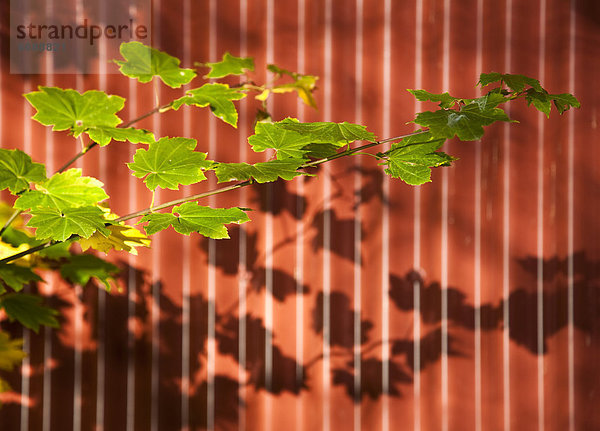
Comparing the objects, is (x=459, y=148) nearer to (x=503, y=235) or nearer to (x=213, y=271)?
(x=503, y=235)

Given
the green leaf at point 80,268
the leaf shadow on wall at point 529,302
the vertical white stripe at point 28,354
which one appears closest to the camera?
the green leaf at point 80,268

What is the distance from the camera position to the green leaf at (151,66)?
0.93m

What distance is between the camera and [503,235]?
4.94 feet

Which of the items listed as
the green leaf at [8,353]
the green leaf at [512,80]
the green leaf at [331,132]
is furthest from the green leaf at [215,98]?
the green leaf at [8,353]

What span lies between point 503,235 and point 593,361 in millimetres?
519

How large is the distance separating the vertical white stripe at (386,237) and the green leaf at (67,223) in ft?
3.11

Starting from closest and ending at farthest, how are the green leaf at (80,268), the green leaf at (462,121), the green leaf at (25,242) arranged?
the green leaf at (462,121), the green leaf at (25,242), the green leaf at (80,268)

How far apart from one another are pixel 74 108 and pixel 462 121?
2.06 feet

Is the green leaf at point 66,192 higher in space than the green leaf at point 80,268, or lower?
higher

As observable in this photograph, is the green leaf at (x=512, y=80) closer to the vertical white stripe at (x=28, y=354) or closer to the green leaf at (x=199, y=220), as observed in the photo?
the green leaf at (x=199, y=220)

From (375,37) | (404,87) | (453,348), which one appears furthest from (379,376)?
(375,37)

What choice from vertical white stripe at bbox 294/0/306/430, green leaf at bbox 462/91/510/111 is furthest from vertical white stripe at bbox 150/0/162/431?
green leaf at bbox 462/91/510/111

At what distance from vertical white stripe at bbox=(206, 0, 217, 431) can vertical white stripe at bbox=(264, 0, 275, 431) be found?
0.16 metres
